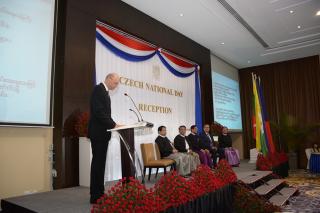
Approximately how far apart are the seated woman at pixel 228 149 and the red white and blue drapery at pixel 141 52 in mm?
697

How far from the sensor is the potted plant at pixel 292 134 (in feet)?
30.0

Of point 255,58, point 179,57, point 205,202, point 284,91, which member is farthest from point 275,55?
point 205,202

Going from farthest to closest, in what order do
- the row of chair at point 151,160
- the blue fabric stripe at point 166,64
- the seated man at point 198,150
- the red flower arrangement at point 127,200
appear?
the seated man at point 198,150, the blue fabric stripe at point 166,64, the row of chair at point 151,160, the red flower arrangement at point 127,200

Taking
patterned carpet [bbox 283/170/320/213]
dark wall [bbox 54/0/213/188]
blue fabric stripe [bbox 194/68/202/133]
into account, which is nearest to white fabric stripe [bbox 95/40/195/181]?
blue fabric stripe [bbox 194/68/202/133]

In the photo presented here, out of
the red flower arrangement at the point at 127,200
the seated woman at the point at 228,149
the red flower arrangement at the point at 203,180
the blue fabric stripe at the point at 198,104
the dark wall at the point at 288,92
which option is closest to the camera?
the red flower arrangement at the point at 127,200

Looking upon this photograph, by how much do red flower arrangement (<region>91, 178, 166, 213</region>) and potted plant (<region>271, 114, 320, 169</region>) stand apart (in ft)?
26.5

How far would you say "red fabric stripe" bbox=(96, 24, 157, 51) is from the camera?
17.7ft

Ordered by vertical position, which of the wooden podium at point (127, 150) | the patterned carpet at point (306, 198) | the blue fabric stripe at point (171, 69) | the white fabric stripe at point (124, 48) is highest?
the white fabric stripe at point (124, 48)

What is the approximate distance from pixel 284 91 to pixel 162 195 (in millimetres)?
9300

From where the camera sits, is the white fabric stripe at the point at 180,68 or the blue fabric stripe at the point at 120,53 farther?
the white fabric stripe at the point at 180,68

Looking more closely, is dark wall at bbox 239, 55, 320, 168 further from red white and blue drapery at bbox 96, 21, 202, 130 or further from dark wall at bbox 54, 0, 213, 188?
dark wall at bbox 54, 0, 213, 188

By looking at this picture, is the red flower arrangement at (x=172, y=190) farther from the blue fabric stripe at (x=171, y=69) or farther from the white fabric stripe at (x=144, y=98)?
the blue fabric stripe at (x=171, y=69)

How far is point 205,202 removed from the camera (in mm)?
3391

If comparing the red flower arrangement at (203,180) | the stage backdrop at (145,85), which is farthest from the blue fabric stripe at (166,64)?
the red flower arrangement at (203,180)
